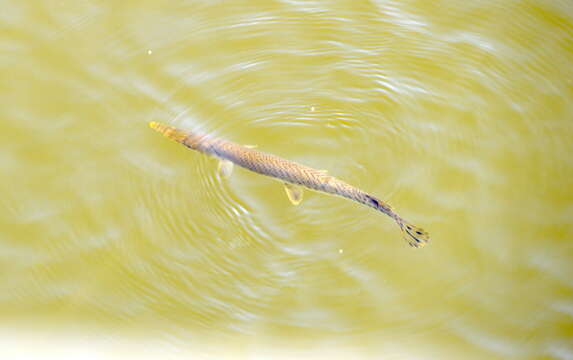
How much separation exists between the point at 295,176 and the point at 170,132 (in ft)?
3.77

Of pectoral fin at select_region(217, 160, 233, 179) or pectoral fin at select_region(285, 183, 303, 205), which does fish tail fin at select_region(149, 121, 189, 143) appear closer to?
pectoral fin at select_region(217, 160, 233, 179)

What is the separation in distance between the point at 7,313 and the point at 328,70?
10.3ft

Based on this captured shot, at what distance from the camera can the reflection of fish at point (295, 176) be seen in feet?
12.6

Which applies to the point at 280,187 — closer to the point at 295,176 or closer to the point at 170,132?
the point at 295,176

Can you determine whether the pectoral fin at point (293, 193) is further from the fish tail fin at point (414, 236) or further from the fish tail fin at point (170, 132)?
the fish tail fin at point (170, 132)

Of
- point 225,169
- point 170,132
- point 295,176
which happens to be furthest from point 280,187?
point 170,132

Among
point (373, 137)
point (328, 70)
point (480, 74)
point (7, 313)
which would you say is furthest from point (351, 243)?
point (7, 313)

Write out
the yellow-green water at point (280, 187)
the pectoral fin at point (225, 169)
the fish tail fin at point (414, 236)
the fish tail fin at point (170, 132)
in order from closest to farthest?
the yellow-green water at point (280, 187) → the fish tail fin at point (414, 236) → the pectoral fin at point (225, 169) → the fish tail fin at point (170, 132)

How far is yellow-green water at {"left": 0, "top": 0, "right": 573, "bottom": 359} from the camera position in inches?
149

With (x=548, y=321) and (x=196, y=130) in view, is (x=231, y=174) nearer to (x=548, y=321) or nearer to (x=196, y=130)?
(x=196, y=130)

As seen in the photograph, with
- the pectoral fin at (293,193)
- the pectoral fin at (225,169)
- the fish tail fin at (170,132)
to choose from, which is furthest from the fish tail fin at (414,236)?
the fish tail fin at (170,132)

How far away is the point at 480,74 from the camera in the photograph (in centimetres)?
492

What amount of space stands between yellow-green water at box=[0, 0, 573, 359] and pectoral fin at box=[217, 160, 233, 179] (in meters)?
0.06

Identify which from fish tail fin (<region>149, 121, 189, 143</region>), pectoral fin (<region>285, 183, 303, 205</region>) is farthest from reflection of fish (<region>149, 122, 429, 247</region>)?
fish tail fin (<region>149, 121, 189, 143</region>)
